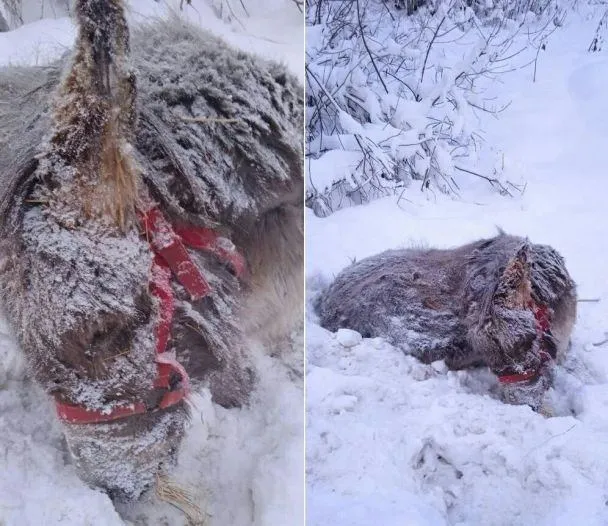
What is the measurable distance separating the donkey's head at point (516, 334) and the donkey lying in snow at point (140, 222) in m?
0.44

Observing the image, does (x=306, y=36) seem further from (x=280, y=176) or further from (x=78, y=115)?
(x=78, y=115)

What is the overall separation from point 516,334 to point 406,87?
540 mm

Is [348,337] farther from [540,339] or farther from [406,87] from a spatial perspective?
[406,87]

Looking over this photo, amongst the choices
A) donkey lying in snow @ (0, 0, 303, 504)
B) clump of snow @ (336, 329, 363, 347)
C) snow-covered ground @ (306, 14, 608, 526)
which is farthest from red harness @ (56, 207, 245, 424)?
clump of snow @ (336, 329, 363, 347)

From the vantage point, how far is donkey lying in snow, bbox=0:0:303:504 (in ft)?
2.37

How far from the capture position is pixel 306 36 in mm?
1041

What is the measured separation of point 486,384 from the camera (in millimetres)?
1173

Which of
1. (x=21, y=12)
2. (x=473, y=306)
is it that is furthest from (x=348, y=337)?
(x=21, y=12)

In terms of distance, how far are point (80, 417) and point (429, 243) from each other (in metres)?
0.82

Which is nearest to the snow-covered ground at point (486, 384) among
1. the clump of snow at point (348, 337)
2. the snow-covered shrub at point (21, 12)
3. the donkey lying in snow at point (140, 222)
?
the clump of snow at point (348, 337)

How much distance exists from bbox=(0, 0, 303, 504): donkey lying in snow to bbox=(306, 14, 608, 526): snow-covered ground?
17cm

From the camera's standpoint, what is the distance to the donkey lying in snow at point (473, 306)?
1182 millimetres

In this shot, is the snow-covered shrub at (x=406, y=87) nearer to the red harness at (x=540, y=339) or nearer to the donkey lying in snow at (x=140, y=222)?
the donkey lying in snow at (x=140, y=222)

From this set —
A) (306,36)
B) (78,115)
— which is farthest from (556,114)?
(78,115)
